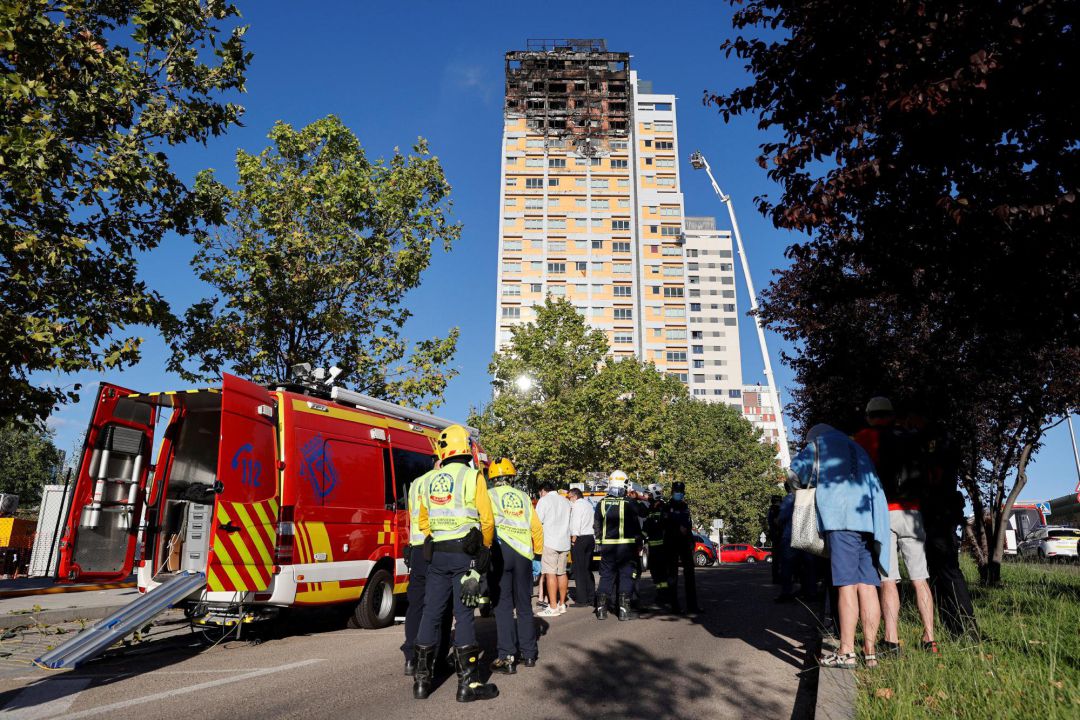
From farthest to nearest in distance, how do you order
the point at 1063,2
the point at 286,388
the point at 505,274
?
the point at 505,274
the point at 286,388
the point at 1063,2

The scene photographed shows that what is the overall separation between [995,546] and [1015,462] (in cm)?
319

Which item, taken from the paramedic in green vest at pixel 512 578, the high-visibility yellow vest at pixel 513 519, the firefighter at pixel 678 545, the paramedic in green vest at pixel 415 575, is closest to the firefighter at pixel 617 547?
the firefighter at pixel 678 545

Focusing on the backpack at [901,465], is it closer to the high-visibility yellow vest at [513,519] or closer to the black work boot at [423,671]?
the high-visibility yellow vest at [513,519]

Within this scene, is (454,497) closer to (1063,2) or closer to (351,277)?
(1063,2)

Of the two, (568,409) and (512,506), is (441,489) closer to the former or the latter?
(512,506)

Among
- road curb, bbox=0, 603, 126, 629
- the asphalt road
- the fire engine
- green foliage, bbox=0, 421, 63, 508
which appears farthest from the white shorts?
green foliage, bbox=0, 421, 63, 508

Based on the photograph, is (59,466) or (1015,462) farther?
(59,466)

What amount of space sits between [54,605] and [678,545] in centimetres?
938

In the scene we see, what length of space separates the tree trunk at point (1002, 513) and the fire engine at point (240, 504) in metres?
9.07

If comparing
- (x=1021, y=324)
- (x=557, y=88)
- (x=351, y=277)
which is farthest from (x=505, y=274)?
(x=1021, y=324)

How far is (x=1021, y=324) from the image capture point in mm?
6430

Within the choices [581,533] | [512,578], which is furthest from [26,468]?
[512,578]

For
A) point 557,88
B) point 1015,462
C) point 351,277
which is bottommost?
point 1015,462

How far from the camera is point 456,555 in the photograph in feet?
17.1
